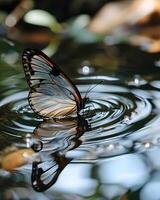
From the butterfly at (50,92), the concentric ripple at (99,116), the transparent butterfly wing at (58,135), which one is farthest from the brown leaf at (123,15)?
the transparent butterfly wing at (58,135)

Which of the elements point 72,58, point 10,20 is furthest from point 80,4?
point 72,58

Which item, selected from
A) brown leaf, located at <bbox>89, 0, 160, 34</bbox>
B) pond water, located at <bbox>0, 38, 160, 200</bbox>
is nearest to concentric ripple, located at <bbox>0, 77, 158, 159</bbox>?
pond water, located at <bbox>0, 38, 160, 200</bbox>

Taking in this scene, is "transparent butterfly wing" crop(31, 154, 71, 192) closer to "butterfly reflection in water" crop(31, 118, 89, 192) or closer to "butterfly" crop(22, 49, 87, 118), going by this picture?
"butterfly reflection in water" crop(31, 118, 89, 192)

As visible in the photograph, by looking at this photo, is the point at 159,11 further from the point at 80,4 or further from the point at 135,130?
the point at 135,130

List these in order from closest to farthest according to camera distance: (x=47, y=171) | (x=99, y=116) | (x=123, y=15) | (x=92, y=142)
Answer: (x=47, y=171) < (x=92, y=142) < (x=99, y=116) < (x=123, y=15)

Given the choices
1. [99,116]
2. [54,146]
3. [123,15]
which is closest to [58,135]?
[54,146]

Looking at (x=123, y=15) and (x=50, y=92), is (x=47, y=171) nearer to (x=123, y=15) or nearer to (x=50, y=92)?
(x=50, y=92)
